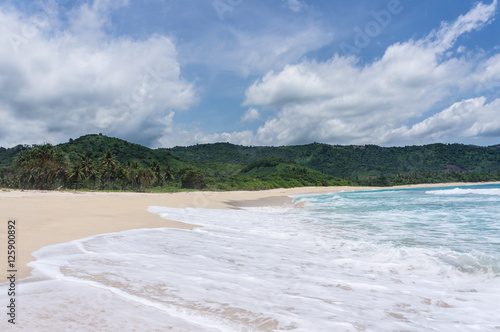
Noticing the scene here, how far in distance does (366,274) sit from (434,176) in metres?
178

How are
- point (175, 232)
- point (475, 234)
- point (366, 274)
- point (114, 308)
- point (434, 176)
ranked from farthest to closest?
point (434, 176)
point (475, 234)
point (175, 232)
point (366, 274)
point (114, 308)

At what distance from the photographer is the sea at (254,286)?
3205mm

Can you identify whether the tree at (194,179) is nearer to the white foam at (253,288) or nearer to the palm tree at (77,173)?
the palm tree at (77,173)

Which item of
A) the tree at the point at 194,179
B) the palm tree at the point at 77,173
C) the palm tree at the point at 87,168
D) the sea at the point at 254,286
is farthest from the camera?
the tree at the point at 194,179

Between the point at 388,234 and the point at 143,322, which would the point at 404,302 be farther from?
the point at 388,234

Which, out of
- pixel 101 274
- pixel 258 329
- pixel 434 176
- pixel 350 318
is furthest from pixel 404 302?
pixel 434 176

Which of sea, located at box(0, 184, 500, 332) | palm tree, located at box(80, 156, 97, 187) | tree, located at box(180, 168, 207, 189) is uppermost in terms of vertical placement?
palm tree, located at box(80, 156, 97, 187)

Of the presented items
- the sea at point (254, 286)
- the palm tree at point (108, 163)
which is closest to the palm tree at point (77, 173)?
the palm tree at point (108, 163)

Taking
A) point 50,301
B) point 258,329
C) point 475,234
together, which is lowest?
point 475,234

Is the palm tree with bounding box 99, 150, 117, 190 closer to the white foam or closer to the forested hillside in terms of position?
the forested hillside

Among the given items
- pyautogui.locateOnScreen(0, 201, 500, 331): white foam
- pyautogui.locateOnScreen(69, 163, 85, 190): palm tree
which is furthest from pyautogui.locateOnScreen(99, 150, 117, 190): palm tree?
pyautogui.locateOnScreen(0, 201, 500, 331): white foam

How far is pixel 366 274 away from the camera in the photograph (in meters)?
6.03

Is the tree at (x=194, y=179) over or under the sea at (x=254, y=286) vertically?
over

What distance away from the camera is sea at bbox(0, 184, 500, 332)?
3205 millimetres
